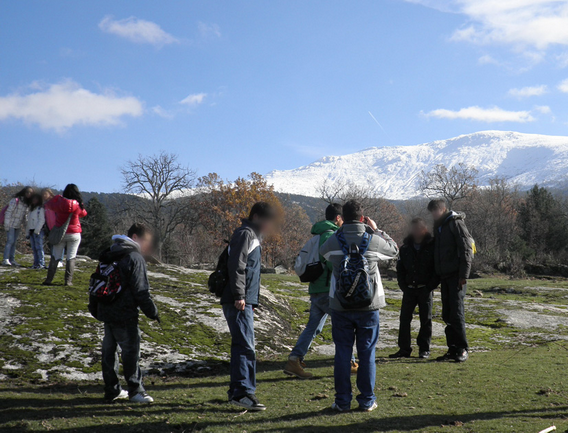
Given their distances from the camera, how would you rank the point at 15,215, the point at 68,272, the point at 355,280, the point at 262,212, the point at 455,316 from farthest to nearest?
the point at 15,215 → the point at 68,272 → the point at 455,316 → the point at 262,212 → the point at 355,280

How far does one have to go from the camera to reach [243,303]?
499 centimetres

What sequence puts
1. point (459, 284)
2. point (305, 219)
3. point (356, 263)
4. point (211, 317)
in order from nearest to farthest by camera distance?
point (356, 263)
point (459, 284)
point (211, 317)
point (305, 219)

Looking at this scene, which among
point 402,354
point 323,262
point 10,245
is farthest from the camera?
point 10,245

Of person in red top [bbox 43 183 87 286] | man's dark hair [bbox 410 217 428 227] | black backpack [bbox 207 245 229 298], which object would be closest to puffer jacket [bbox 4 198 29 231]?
person in red top [bbox 43 183 87 286]

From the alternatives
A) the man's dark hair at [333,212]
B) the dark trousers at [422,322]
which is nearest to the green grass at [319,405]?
the dark trousers at [422,322]

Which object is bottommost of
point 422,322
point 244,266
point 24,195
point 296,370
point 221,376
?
point 221,376

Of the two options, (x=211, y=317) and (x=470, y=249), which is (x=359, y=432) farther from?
(x=211, y=317)

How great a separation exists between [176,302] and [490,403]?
21.2ft

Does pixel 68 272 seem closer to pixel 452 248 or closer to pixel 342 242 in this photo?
pixel 342 242

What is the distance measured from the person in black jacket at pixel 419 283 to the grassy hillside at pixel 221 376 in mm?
456

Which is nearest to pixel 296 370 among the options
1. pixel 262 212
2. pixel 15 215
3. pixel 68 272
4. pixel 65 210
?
pixel 262 212

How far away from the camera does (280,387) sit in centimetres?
→ 578

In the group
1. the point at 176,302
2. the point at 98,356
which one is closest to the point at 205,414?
the point at 98,356

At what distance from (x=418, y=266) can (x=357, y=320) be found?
320cm
